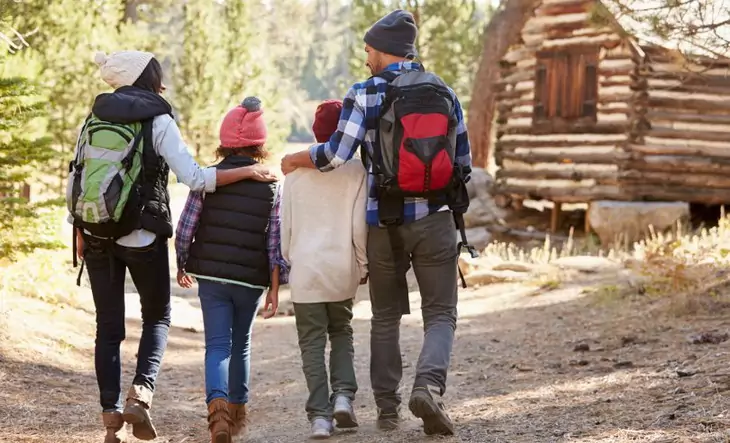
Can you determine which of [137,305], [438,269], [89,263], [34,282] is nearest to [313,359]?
[438,269]

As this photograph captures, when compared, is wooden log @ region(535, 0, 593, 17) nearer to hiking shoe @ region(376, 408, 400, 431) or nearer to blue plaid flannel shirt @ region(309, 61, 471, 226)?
blue plaid flannel shirt @ region(309, 61, 471, 226)

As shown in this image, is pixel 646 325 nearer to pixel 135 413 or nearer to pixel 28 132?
pixel 135 413

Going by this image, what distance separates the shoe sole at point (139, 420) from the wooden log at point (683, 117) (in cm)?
1446

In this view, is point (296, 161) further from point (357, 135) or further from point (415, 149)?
point (415, 149)

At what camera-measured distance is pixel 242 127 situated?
195 inches

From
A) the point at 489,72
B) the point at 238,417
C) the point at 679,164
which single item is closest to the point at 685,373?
the point at 238,417

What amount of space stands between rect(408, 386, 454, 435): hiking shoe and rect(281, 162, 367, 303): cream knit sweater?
0.73m

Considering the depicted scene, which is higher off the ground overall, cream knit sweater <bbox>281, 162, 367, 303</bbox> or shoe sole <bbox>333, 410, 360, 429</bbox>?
cream knit sweater <bbox>281, 162, 367, 303</bbox>

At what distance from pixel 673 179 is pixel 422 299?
1349 cm

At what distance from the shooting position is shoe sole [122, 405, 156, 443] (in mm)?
Result: 4641

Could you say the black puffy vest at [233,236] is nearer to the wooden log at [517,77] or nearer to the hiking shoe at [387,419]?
the hiking shoe at [387,419]

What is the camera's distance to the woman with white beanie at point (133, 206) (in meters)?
4.57

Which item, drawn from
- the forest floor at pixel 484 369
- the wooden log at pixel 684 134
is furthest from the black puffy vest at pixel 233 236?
the wooden log at pixel 684 134

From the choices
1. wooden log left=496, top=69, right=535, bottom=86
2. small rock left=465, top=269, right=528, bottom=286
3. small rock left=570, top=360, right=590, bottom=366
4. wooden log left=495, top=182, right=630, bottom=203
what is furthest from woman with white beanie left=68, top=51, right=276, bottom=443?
wooden log left=496, top=69, right=535, bottom=86
